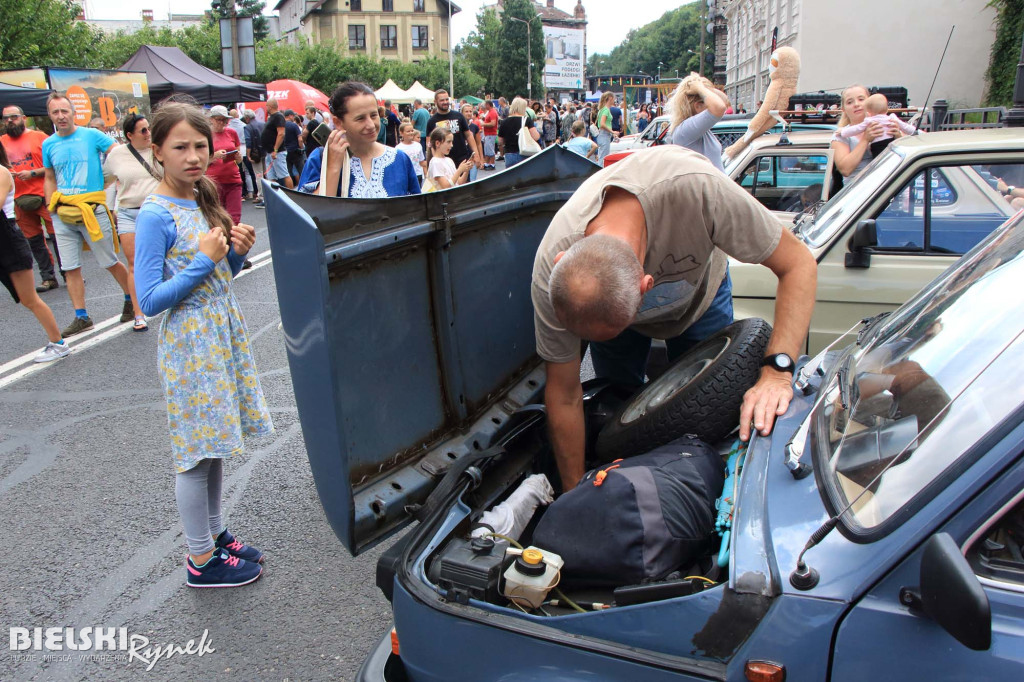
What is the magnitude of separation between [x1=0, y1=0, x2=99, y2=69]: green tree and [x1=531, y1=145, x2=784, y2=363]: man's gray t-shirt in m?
23.9

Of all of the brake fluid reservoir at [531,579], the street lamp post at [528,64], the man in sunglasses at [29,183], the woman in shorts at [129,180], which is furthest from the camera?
the street lamp post at [528,64]

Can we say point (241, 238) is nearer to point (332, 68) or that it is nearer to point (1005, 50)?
point (1005, 50)

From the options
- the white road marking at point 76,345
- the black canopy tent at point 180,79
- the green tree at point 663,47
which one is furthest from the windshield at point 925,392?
the green tree at point 663,47

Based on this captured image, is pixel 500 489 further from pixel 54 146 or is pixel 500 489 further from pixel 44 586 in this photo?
pixel 54 146

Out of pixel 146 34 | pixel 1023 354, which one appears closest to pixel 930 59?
pixel 1023 354

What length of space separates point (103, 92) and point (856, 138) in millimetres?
14401

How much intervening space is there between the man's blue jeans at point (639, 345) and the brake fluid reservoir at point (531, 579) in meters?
1.43

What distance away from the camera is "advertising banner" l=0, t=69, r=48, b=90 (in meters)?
15.0

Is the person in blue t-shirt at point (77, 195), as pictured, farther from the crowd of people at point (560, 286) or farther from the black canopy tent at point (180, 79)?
the black canopy tent at point (180, 79)

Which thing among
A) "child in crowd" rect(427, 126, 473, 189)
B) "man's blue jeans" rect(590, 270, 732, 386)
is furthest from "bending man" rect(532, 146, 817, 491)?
"child in crowd" rect(427, 126, 473, 189)

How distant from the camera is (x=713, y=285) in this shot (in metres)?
2.95

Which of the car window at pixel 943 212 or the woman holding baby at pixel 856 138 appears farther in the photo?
the woman holding baby at pixel 856 138

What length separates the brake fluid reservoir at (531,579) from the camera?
5.49 ft

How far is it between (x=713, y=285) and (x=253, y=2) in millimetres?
92737
